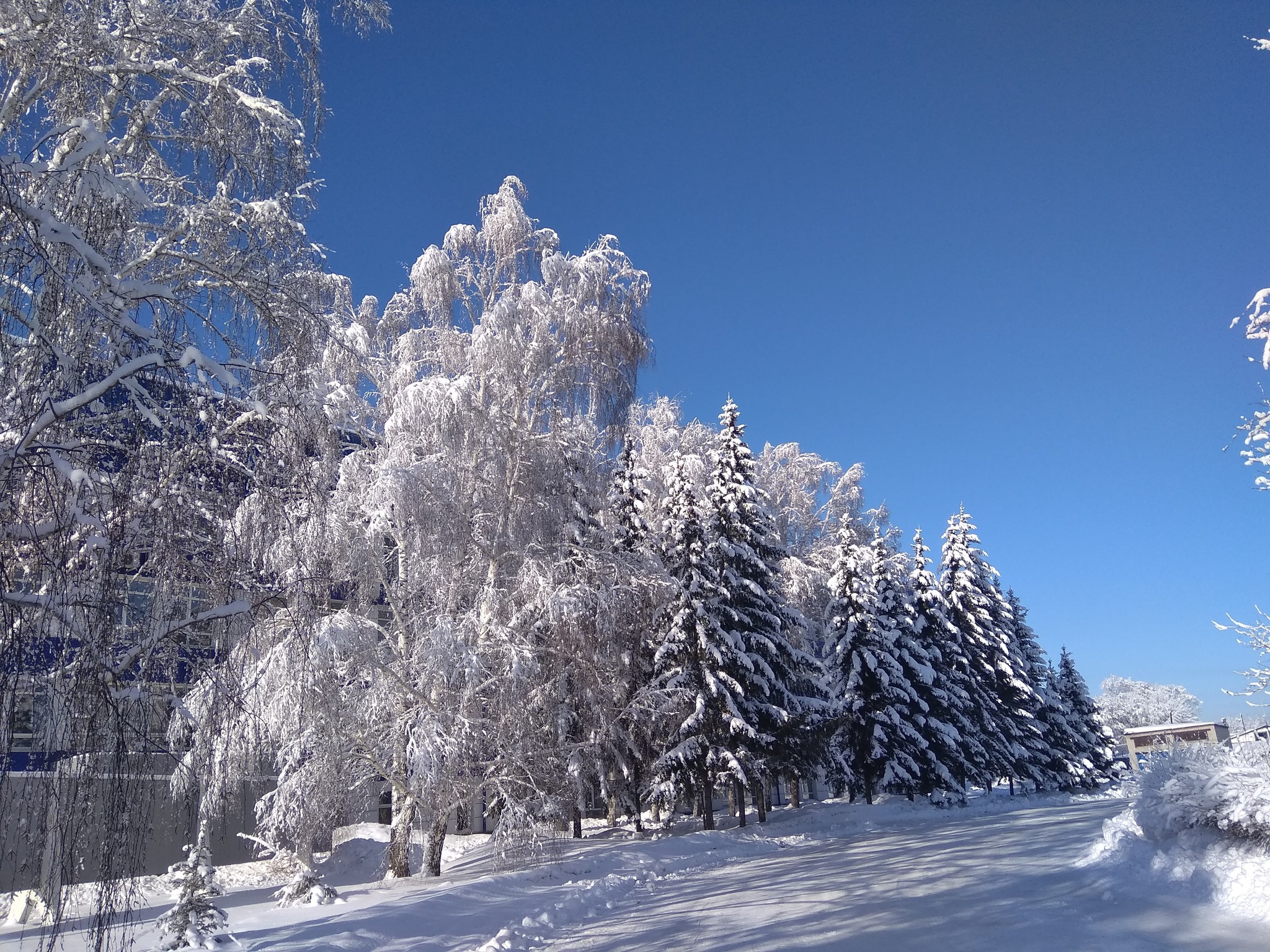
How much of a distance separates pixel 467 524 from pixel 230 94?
31.3 feet

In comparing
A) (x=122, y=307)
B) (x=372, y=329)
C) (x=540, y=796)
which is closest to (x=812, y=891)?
(x=540, y=796)

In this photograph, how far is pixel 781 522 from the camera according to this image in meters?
33.5

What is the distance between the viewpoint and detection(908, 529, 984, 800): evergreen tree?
2728 centimetres

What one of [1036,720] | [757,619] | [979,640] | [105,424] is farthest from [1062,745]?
[105,424]

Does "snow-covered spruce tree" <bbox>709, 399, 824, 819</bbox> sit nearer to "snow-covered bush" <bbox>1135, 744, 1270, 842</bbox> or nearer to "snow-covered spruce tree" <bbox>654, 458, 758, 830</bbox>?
"snow-covered spruce tree" <bbox>654, 458, 758, 830</bbox>

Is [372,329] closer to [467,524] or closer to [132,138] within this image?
[467,524]

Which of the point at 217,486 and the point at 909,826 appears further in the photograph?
the point at 909,826

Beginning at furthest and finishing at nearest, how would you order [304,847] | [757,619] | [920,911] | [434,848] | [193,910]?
1. [757,619]
2. [434,848]
3. [304,847]
4. [920,911]
5. [193,910]

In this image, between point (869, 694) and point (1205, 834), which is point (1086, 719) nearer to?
point (869, 694)

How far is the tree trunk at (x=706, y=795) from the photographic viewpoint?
2130 cm

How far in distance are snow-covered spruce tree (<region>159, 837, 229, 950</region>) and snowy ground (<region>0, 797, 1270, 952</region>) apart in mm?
345

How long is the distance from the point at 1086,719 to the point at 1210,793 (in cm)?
3478

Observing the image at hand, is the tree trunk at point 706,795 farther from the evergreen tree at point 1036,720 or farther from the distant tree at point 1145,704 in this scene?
the distant tree at point 1145,704

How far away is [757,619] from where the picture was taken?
947 inches
